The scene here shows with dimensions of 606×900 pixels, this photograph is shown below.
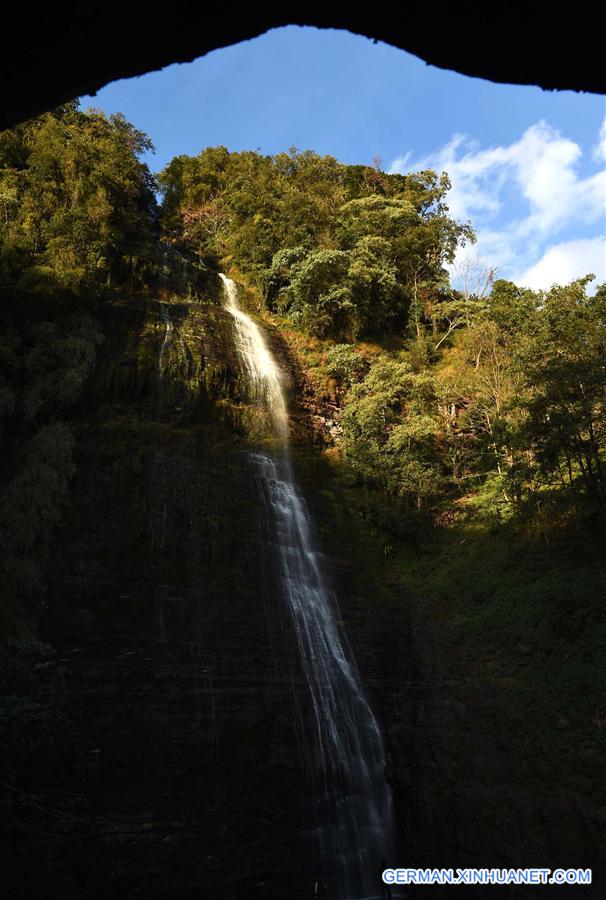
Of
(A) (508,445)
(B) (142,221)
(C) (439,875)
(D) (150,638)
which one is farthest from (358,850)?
(B) (142,221)

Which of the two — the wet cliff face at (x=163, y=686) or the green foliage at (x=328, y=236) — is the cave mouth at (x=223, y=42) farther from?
the green foliage at (x=328, y=236)

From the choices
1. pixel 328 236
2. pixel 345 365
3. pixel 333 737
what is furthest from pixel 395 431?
pixel 328 236

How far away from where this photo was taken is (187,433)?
19297 mm

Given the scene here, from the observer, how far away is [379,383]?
23531mm

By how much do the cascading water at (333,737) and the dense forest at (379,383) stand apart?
2174 mm

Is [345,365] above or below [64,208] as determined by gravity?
below

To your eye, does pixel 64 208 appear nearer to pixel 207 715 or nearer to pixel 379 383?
pixel 379 383

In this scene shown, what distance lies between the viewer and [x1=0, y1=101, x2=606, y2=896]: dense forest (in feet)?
44.7

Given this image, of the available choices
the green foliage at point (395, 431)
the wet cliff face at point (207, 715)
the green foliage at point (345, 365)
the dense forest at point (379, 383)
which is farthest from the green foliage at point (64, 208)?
the green foliage at point (395, 431)

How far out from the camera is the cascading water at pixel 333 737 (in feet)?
36.4

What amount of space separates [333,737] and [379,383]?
14386 millimetres

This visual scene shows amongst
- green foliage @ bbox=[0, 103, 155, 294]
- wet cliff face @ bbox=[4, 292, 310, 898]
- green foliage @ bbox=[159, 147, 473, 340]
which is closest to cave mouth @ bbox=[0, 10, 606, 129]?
wet cliff face @ bbox=[4, 292, 310, 898]

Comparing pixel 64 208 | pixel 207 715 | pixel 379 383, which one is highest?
pixel 64 208

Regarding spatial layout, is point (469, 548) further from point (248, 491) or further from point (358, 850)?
point (358, 850)
